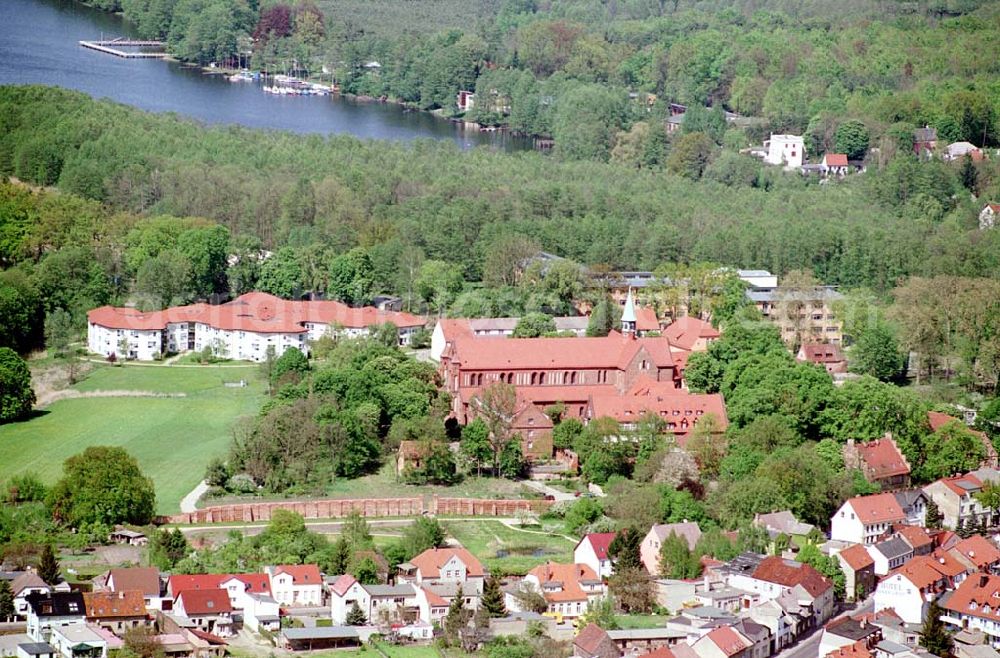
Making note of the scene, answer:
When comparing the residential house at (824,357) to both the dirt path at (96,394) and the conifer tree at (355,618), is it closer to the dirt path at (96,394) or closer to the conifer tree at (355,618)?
the dirt path at (96,394)

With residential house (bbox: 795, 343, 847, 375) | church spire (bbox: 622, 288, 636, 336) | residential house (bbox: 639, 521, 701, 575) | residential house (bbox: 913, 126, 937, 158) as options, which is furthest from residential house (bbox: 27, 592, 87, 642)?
residential house (bbox: 913, 126, 937, 158)

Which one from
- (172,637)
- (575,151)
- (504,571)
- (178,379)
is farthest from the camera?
(575,151)

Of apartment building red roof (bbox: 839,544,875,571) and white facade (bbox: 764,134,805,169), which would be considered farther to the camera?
white facade (bbox: 764,134,805,169)

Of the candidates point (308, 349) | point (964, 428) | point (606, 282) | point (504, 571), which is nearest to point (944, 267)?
point (606, 282)

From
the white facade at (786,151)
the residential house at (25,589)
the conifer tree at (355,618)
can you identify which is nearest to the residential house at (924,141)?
the white facade at (786,151)

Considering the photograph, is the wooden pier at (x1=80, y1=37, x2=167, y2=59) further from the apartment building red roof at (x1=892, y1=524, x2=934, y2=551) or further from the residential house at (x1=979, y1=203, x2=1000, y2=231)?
the apartment building red roof at (x1=892, y1=524, x2=934, y2=551)

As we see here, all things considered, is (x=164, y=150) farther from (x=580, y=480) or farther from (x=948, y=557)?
(x=948, y=557)

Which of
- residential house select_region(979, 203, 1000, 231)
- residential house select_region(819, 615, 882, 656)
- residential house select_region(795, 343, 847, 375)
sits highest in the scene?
residential house select_region(979, 203, 1000, 231)
